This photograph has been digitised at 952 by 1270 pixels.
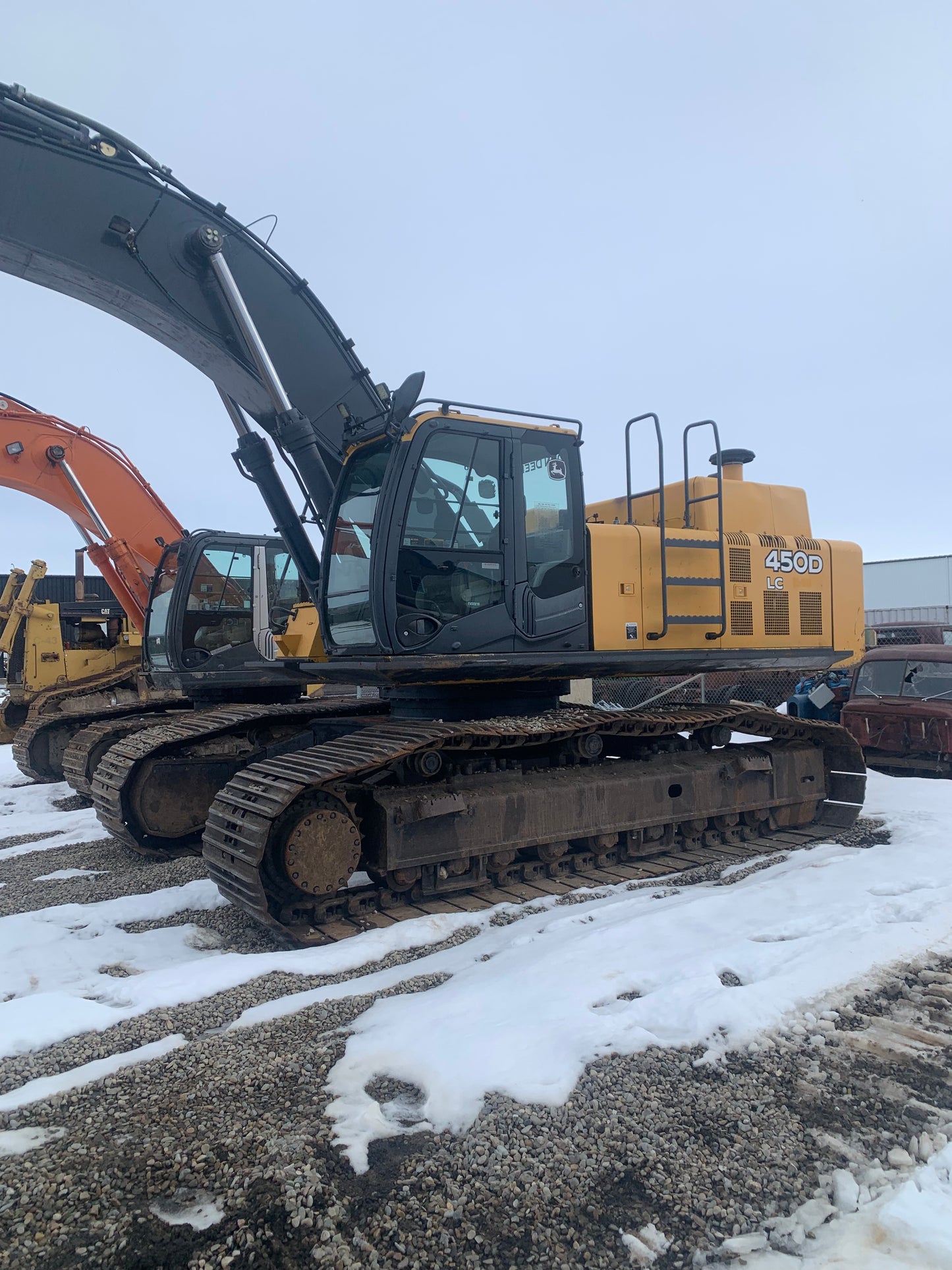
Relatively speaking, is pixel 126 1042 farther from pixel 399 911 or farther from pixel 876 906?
pixel 876 906

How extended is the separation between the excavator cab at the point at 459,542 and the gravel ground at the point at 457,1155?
2.74m

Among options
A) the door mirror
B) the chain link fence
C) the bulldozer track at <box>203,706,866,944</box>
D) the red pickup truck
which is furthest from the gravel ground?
the chain link fence

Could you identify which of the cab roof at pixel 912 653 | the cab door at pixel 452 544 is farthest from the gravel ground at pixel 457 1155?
the cab roof at pixel 912 653

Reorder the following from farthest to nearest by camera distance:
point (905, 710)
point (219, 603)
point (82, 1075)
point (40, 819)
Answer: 1. point (905, 710)
2. point (219, 603)
3. point (40, 819)
4. point (82, 1075)

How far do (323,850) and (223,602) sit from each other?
18.5 ft

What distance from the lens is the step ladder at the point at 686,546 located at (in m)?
6.72

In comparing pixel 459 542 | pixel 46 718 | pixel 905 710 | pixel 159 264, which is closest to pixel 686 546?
pixel 459 542

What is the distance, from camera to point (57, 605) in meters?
15.9

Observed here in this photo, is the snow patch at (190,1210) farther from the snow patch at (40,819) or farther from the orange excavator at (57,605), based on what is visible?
the orange excavator at (57,605)

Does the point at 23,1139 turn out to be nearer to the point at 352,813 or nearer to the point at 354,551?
the point at 352,813

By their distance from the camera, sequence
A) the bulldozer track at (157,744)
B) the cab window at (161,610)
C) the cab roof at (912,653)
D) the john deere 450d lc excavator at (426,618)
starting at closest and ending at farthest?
the john deere 450d lc excavator at (426,618), the bulldozer track at (157,744), the cab window at (161,610), the cab roof at (912,653)

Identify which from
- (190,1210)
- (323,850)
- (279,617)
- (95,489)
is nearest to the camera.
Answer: (190,1210)

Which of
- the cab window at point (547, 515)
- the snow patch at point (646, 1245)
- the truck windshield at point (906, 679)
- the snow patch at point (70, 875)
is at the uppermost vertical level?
the cab window at point (547, 515)

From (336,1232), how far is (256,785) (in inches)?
125
